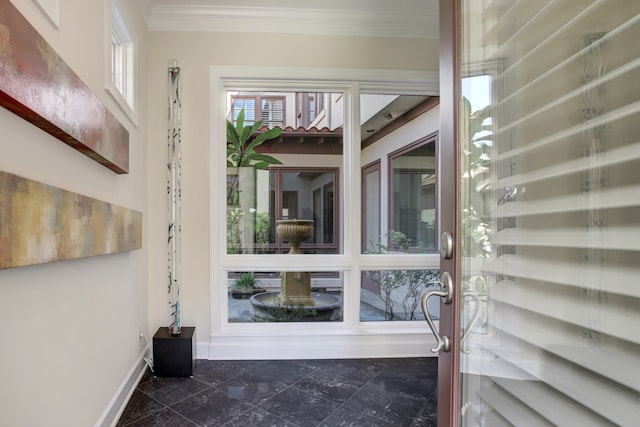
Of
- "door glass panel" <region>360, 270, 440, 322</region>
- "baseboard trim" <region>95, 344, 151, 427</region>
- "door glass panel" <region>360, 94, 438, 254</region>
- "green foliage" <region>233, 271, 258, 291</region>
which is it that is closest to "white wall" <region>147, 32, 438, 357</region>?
"green foliage" <region>233, 271, 258, 291</region>

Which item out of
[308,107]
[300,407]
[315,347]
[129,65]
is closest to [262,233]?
[315,347]

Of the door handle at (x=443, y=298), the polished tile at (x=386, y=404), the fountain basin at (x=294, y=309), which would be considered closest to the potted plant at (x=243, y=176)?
the fountain basin at (x=294, y=309)

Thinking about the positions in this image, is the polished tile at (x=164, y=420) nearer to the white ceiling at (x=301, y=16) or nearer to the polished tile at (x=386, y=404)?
the polished tile at (x=386, y=404)

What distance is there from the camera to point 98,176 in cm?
165

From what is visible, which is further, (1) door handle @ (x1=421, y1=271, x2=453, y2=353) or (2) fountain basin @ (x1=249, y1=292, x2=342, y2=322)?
(2) fountain basin @ (x1=249, y1=292, x2=342, y2=322)

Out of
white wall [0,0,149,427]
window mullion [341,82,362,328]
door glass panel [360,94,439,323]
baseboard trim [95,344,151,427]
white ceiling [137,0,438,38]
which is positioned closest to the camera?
white wall [0,0,149,427]

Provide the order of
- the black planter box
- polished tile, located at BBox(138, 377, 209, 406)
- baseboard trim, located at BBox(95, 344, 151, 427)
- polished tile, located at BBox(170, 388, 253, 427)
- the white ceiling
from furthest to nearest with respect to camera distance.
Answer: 1. the white ceiling
2. the black planter box
3. polished tile, located at BBox(138, 377, 209, 406)
4. polished tile, located at BBox(170, 388, 253, 427)
5. baseboard trim, located at BBox(95, 344, 151, 427)

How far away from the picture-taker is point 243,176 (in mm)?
2889

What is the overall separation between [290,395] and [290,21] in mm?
2820

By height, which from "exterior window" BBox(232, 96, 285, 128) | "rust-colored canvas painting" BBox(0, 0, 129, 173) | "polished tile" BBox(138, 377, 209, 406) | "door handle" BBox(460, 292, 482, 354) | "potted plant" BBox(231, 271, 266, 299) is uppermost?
"exterior window" BBox(232, 96, 285, 128)

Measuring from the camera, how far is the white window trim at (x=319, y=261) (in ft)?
8.77

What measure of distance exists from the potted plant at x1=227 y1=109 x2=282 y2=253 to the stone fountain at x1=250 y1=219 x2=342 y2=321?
290 millimetres

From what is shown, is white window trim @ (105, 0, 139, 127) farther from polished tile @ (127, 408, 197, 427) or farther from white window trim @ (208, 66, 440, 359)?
polished tile @ (127, 408, 197, 427)

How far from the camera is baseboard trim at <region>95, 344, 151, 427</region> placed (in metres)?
1.70
